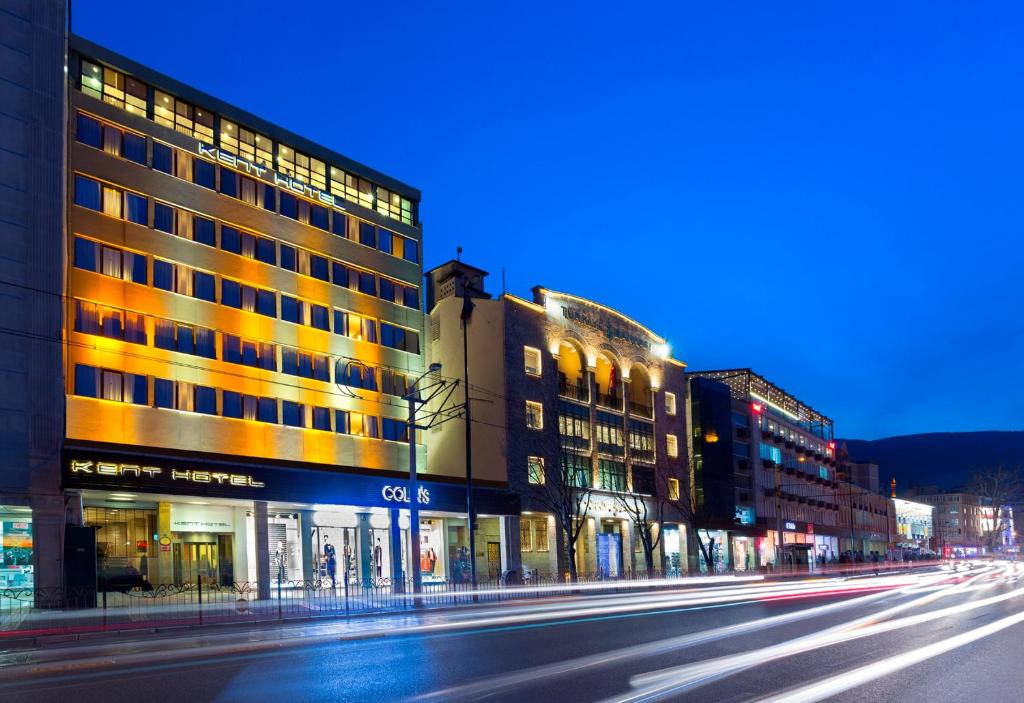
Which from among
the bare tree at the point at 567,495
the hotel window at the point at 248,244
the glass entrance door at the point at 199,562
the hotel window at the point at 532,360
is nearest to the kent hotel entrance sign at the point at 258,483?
the glass entrance door at the point at 199,562

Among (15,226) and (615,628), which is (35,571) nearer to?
(15,226)

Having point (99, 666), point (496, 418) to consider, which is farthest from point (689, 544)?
point (99, 666)

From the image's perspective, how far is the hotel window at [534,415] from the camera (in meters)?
62.4

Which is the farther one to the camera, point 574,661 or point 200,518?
point 200,518

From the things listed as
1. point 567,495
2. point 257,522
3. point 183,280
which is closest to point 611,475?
point 567,495

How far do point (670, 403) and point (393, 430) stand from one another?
29.9m

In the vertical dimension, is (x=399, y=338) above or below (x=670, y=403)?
above

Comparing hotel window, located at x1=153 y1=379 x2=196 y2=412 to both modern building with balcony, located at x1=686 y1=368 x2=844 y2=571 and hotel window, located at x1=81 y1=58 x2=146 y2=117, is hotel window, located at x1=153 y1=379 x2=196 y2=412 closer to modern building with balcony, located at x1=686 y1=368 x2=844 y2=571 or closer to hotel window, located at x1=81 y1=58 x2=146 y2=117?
hotel window, located at x1=81 y1=58 x2=146 y2=117

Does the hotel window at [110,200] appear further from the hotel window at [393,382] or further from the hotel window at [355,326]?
the hotel window at [393,382]

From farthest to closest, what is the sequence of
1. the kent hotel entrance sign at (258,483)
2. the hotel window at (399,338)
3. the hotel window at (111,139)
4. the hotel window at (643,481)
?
the hotel window at (643,481), the hotel window at (399,338), the hotel window at (111,139), the kent hotel entrance sign at (258,483)

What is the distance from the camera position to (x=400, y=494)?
5175cm

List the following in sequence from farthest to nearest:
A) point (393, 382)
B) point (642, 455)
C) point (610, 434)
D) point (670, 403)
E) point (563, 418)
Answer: point (670, 403) → point (642, 455) → point (610, 434) → point (563, 418) → point (393, 382)

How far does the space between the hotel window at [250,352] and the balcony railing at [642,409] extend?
31.8m

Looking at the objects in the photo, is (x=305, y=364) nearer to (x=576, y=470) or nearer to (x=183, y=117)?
(x=183, y=117)
